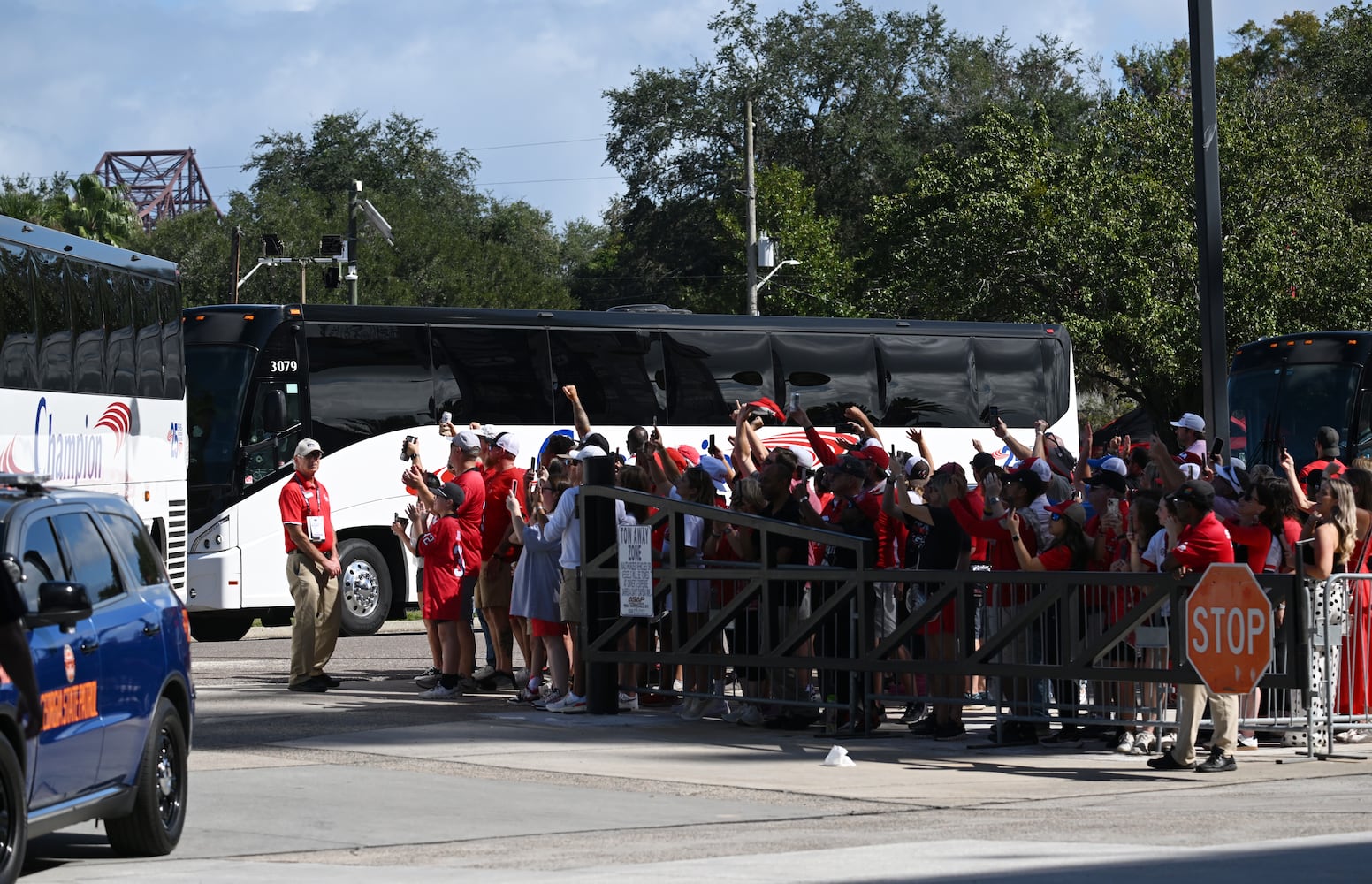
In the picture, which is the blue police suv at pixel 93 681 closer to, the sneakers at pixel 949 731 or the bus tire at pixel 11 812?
the bus tire at pixel 11 812

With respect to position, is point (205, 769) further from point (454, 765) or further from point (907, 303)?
point (907, 303)

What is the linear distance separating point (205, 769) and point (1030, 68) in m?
64.6

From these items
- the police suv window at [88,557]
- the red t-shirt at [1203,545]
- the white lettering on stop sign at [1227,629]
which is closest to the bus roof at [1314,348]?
the red t-shirt at [1203,545]

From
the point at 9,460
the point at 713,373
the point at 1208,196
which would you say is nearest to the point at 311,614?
the point at 9,460

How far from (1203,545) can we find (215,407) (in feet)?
45.1

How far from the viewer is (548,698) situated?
1434 cm

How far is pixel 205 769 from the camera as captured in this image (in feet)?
36.9

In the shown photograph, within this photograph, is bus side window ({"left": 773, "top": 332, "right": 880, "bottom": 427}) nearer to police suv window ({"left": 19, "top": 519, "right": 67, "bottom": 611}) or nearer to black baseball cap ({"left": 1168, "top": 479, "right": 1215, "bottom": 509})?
black baseball cap ({"left": 1168, "top": 479, "right": 1215, "bottom": 509})

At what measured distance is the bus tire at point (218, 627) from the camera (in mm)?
22812

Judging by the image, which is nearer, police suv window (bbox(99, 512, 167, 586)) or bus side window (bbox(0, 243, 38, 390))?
police suv window (bbox(99, 512, 167, 586))

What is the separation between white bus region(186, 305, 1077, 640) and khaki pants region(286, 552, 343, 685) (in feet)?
19.7

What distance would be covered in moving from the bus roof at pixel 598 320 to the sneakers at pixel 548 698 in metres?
8.37

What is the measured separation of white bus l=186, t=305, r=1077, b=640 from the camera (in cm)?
2158

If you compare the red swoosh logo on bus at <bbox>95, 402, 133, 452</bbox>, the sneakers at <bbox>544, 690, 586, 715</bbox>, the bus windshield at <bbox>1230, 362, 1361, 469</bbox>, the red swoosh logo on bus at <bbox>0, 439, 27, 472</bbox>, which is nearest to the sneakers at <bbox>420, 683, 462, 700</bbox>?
the sneakers at <bbox>544, 690, 586, 715</bbox>
